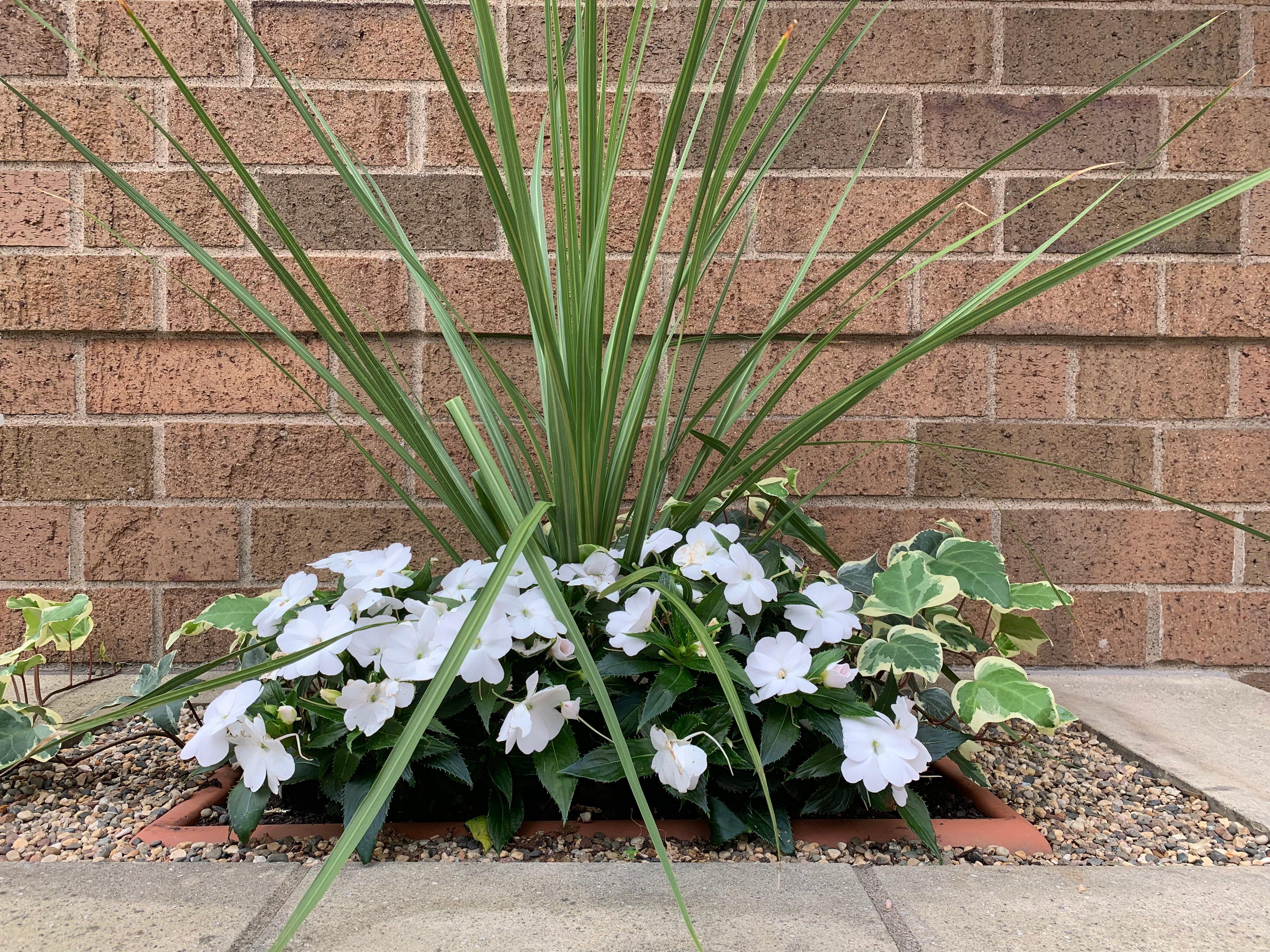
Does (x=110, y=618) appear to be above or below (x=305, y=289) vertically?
below

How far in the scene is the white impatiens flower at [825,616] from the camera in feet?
3.04

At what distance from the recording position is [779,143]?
1.01 meters

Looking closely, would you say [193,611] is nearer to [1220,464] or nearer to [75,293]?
[75,293]

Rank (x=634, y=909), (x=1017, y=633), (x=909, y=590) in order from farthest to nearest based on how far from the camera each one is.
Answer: (x=1017, y=633)
(x=909, y=590)
(x=634, y=909)

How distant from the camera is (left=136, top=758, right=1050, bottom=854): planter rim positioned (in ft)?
2.90

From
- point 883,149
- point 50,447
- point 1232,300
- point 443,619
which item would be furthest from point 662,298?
point 50,447

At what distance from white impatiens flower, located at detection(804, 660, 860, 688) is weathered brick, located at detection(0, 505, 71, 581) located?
1443mm

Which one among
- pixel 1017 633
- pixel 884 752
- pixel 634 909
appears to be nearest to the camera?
pixel 634 909

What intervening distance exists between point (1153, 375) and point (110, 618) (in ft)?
6.69

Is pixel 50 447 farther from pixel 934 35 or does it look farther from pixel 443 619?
pixel 934 35

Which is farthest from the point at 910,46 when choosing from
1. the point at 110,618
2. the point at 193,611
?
the point at 110,618

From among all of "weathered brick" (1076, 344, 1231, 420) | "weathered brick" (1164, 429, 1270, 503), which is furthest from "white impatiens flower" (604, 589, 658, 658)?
"weathered brick" (1164, 429, 1270, 503)

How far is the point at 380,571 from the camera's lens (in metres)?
0.98

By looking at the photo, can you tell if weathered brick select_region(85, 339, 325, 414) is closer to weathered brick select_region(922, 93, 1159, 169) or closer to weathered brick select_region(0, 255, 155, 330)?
weathered brick select_region(0, 255, 155, 330)
